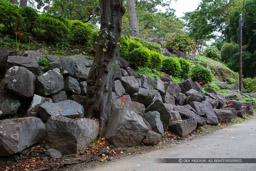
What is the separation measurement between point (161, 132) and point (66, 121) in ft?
8.09

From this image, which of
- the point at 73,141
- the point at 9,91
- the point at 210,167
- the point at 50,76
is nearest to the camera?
the point at 210,167

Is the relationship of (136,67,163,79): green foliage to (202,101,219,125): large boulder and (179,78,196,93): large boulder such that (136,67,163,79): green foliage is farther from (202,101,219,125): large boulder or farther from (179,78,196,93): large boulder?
(202,101,219,125): large boulder

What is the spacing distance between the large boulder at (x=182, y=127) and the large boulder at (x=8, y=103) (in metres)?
3.88

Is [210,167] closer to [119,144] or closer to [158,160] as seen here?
[158,160]

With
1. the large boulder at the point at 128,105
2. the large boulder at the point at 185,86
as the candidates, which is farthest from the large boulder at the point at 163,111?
the large boulder at the point at 185,86

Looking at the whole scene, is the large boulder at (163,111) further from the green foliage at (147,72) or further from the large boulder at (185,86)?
the large boulder at (185,86)

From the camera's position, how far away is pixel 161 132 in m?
5.10

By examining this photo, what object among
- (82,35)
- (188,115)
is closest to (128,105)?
(188,115)

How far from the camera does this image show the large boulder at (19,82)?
13.2 feet

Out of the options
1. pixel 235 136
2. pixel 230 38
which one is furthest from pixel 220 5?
pixel 235 136

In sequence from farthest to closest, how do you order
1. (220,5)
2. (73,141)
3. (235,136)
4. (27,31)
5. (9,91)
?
(220,5)
(27,31)
(235,136)
(9,91)
(73,141)

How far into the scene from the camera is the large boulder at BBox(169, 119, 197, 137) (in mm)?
5477

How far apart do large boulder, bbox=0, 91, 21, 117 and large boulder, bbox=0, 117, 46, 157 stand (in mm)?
695

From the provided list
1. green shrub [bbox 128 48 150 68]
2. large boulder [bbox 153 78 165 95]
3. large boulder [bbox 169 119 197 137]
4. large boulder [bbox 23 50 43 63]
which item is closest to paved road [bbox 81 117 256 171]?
large boulder [bbox 169 119 197 137]
